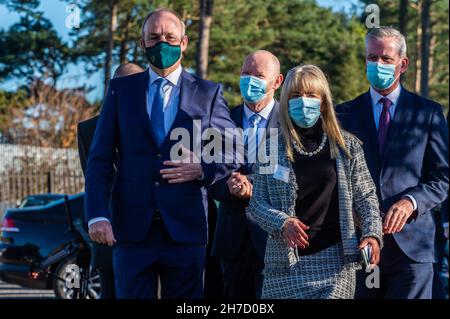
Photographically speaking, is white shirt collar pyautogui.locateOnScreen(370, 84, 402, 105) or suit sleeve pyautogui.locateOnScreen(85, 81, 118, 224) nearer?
suit sleeve pyautogui.locateOnScreen(85, 81, 118, 224)

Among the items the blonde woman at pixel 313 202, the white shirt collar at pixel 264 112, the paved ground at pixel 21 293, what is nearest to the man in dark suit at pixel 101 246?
the white shirt collar at pixel 264 112

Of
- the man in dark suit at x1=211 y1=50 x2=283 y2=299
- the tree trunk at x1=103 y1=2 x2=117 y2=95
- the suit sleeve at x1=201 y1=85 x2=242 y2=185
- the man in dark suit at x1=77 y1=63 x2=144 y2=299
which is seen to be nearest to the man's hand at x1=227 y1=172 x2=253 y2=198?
the suit sleeve at x1=201 y1=85 x2=242 y2=185

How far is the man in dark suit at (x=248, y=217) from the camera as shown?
6.33 meters

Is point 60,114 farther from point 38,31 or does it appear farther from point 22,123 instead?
point 38,31

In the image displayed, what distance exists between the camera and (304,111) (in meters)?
4.90

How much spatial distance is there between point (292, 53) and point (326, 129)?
1503 inches

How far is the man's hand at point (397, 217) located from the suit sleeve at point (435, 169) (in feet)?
0.48

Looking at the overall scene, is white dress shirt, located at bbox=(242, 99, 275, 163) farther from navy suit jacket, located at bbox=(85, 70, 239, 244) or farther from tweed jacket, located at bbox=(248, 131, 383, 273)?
tweed jacket, located at bbox=(248, 131, 383, 273)

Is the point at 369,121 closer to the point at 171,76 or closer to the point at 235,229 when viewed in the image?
Answer: the point at 235,229

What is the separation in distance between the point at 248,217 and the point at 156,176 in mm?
1362

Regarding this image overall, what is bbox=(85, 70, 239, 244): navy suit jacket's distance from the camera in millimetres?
5074

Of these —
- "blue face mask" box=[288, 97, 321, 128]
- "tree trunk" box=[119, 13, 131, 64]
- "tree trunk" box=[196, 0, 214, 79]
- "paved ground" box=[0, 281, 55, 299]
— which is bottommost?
"paved ground" box=[0, 281, 55, 299]

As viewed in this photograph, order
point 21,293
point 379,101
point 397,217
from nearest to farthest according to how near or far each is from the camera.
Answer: point 397,217, point 379,101, point 21,293

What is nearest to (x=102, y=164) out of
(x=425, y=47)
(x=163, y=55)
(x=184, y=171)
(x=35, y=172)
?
(x=184, y=171)
